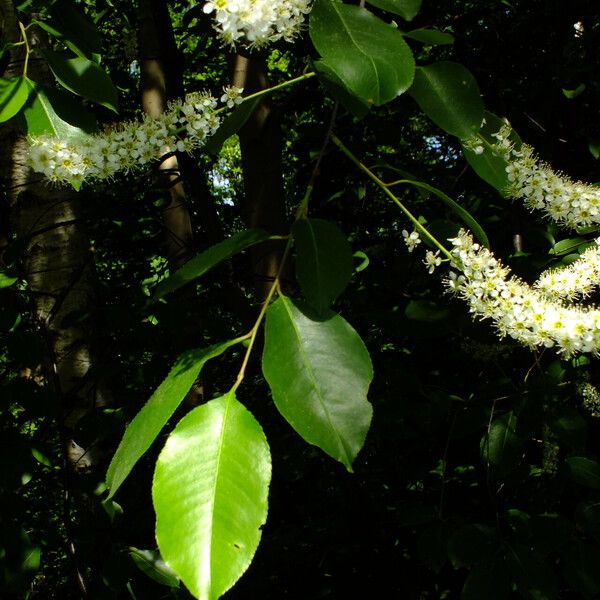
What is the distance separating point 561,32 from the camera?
1.86 meters

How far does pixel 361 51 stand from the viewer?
1.93 feet

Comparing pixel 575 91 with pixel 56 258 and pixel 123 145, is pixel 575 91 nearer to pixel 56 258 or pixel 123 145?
pixel 123 145

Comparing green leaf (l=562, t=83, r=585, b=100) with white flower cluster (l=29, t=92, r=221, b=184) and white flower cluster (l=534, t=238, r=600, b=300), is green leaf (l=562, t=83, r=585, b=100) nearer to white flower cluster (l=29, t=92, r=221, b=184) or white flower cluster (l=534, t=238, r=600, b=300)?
Answer: white flower cluster (l=534, t=238, r=600, b=300)

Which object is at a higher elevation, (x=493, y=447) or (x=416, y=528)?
(x=493, y=447)

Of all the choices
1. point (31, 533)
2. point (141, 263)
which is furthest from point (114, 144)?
point (141, 263)

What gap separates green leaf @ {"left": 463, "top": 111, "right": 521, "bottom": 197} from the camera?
83 centimetres

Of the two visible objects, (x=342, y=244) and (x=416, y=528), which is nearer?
(x=342, y=244)

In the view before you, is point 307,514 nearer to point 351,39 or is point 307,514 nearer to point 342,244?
point 342,244

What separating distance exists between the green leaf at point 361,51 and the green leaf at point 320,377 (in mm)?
220

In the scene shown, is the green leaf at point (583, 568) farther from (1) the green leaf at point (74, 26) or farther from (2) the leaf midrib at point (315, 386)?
(1) the green leaf at point (74, 26)

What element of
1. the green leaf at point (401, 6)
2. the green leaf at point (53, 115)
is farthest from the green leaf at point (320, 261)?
the green leaf at point (53, 115)

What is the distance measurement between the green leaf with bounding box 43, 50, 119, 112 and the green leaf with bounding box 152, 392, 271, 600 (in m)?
0.48

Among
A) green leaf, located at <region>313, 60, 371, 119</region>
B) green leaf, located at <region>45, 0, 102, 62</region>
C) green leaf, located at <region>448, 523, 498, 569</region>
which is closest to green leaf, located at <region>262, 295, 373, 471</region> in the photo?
green leaf, located at <region>313, 60, 371, 119</region>

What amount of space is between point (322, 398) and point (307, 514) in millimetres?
1569
